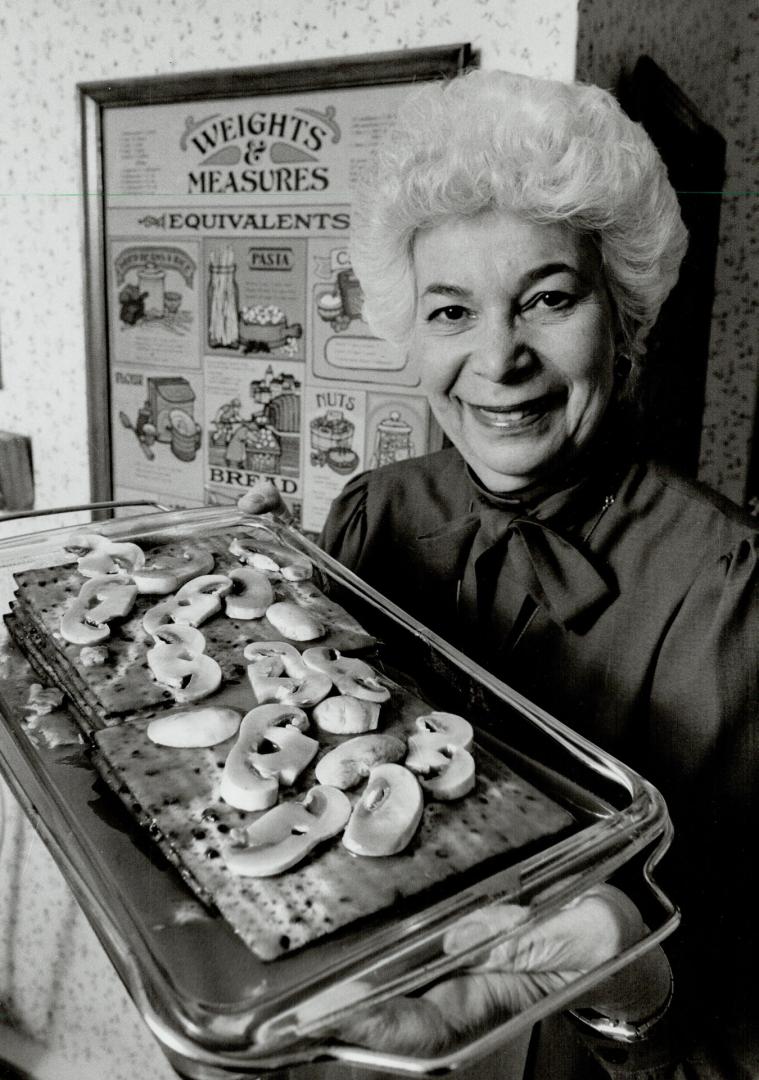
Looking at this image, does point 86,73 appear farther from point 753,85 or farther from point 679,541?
point 753,85

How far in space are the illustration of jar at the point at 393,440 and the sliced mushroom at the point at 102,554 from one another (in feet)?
1.65

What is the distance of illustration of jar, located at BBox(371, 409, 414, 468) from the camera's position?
139 cm

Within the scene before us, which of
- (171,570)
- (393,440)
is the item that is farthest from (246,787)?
(393,440)

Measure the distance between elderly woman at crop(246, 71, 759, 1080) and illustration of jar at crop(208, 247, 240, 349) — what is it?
0.49 metres

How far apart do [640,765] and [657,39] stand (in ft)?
3.87

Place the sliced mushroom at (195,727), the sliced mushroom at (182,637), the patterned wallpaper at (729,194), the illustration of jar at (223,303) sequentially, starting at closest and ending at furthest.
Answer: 1. the sliced mushroom at (195,727)
2. the sliced mushroom at (182,637)
3. the illustration of jar at (223,303)
4. the patterned wallpaper at (729,194)

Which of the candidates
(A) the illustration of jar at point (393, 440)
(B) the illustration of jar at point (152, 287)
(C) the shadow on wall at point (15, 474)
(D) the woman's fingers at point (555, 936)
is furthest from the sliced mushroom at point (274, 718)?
(C) the shadow on wall at point (15, 474)

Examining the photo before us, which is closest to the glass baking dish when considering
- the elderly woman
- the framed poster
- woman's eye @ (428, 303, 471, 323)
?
the elderly woman

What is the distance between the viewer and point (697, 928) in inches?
34.2

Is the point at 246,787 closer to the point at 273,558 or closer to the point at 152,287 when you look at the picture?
the point at 273,558

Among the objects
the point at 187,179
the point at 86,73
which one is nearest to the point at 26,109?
the point at 86,73

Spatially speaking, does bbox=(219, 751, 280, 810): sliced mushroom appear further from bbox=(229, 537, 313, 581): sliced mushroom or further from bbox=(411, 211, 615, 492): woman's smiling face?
bbox=(411, 211, 615, 492): woman's smiling face

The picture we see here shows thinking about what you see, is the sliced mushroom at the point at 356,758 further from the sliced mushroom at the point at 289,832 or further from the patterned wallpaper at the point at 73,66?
the patterned wallpaper at the point at 73,66

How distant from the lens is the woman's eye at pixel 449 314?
0.94 m
